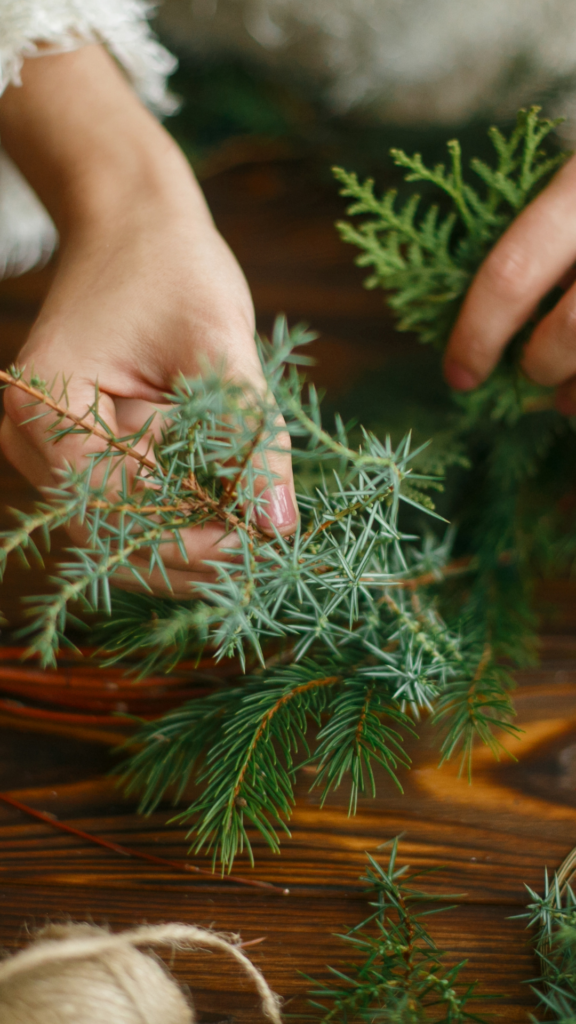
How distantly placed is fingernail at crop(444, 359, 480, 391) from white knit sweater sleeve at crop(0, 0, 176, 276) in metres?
0.41

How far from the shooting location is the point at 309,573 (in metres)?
0.29

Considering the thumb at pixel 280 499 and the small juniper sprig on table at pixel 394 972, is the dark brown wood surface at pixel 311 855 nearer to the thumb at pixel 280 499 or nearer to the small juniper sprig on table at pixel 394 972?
the small juniper sprig on table at pixel 394 972

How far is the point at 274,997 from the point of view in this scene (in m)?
0.36

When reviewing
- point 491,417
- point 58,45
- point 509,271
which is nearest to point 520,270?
point 509,271

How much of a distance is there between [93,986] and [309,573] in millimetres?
247

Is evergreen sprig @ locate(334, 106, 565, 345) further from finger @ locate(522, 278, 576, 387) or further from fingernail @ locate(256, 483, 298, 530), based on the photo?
fingernail @ locate(256, 483, 298, 530)

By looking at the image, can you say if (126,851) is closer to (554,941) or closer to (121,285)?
(554,941)

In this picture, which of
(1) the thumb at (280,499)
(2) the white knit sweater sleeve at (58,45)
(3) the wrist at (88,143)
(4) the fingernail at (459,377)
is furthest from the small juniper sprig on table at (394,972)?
(2) the white knit sweater sleeve at (58,45)

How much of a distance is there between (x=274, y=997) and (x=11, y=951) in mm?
162

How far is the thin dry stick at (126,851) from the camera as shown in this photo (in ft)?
1.30

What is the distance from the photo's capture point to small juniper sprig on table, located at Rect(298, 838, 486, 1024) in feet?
1.07

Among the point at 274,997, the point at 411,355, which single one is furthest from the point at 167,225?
the point at 274,997

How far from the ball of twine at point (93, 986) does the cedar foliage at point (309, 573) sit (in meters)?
0.07

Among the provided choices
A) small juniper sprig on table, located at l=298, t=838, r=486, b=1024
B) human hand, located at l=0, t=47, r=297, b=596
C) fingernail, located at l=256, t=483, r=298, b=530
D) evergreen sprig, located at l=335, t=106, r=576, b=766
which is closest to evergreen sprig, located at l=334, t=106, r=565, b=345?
evergreen sprig, located at l=335, t=106, r=576, b=766
